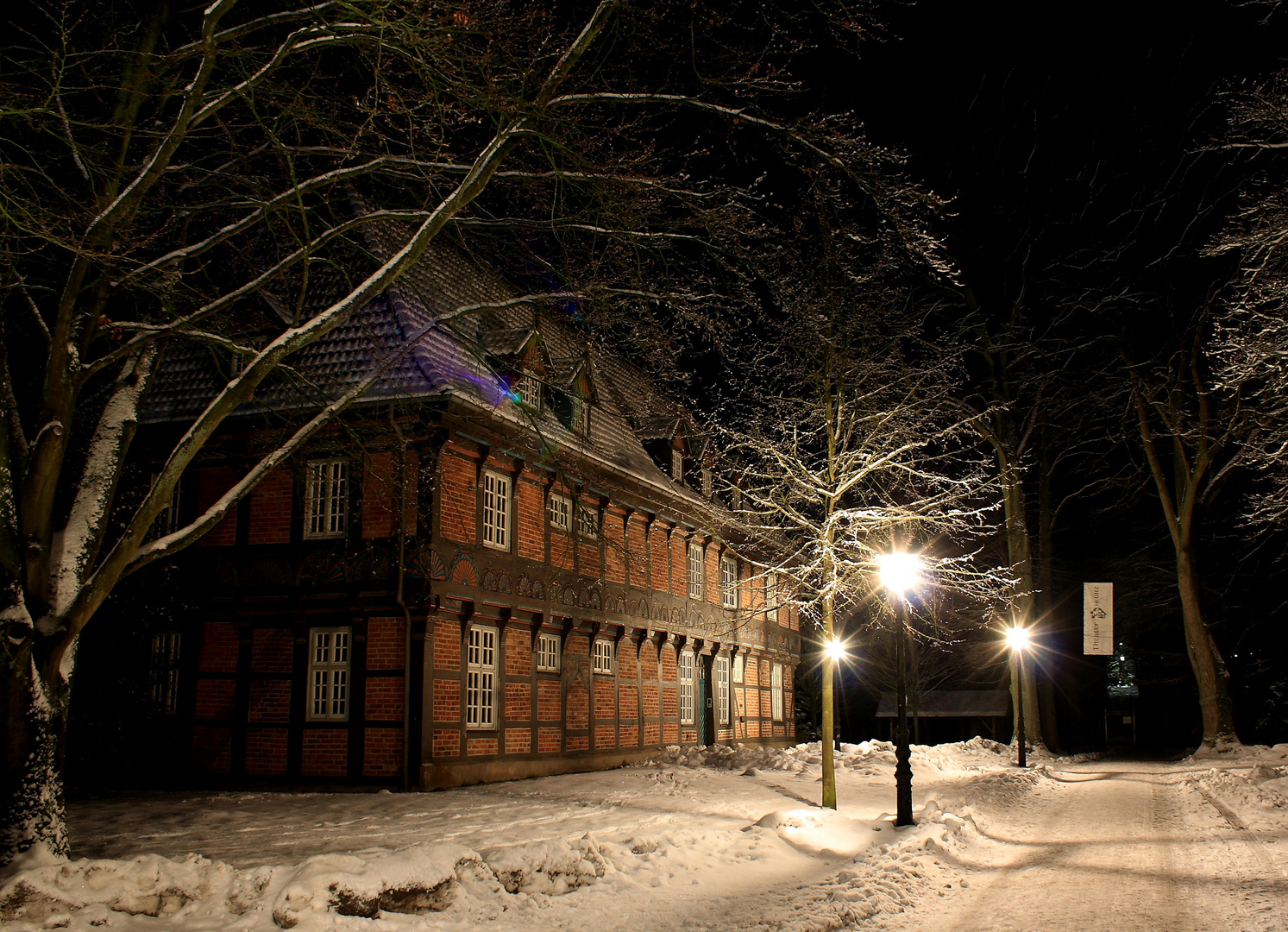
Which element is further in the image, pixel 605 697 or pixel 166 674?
pixel 605 697

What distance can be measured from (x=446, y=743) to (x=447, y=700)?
2.23 feet

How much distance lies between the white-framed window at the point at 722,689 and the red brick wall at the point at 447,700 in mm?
12613

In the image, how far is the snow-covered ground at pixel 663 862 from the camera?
688 centimetres

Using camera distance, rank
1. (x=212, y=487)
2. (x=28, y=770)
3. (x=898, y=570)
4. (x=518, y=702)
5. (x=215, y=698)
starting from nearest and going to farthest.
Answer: (x=28, y=770) → (x=898, y=570) → (x=215, y=698) → (x=212, y=487) → (x=518, y=702)

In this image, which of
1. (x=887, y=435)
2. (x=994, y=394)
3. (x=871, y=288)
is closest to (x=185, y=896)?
(x=887, y=435)

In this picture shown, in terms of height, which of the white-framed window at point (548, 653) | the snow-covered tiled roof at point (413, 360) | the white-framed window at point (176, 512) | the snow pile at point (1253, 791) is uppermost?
the snow-covered tiled roof at point (413, 360)

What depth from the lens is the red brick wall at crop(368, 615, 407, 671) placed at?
50.7 feet

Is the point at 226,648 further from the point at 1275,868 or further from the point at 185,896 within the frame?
the point at 1275,868

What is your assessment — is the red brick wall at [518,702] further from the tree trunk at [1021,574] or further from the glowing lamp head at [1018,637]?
the tree trunk at [1021,574]

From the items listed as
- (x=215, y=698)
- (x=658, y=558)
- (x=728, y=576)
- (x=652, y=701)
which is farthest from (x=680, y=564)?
(x=215, y=698)

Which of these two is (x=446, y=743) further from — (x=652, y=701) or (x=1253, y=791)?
(x=1253, y=791)

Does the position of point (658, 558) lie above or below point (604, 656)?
above

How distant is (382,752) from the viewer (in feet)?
49.9

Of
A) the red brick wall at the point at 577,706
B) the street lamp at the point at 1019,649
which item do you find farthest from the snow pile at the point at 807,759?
the red brick wall at the point at 577,706
